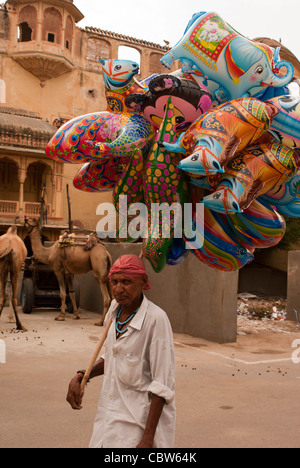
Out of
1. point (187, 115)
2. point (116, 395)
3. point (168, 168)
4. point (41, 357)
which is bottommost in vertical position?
point (41, 357)

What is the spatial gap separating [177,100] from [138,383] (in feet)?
4.36

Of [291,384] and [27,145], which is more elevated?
[27,145]

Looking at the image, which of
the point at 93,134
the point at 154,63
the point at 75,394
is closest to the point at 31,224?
the point at 93,134

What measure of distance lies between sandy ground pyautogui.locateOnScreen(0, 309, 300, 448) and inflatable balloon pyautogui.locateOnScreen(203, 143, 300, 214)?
2359 millimetres

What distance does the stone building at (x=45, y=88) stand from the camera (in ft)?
65.9

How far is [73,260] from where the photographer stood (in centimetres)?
1052

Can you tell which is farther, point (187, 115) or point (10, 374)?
point (10, 374)

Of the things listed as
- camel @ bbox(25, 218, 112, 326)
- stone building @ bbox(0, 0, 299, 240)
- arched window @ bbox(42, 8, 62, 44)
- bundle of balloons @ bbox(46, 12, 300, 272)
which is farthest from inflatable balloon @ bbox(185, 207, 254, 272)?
arched window @ bbox(42, 8, 62, 44)

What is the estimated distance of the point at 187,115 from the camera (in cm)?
243

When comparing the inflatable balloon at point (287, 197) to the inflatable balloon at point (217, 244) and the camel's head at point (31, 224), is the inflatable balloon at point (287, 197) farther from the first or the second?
the camel's head at point (31, 224)

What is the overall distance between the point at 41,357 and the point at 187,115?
215 inches

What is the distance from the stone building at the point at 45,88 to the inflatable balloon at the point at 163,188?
700 inches
